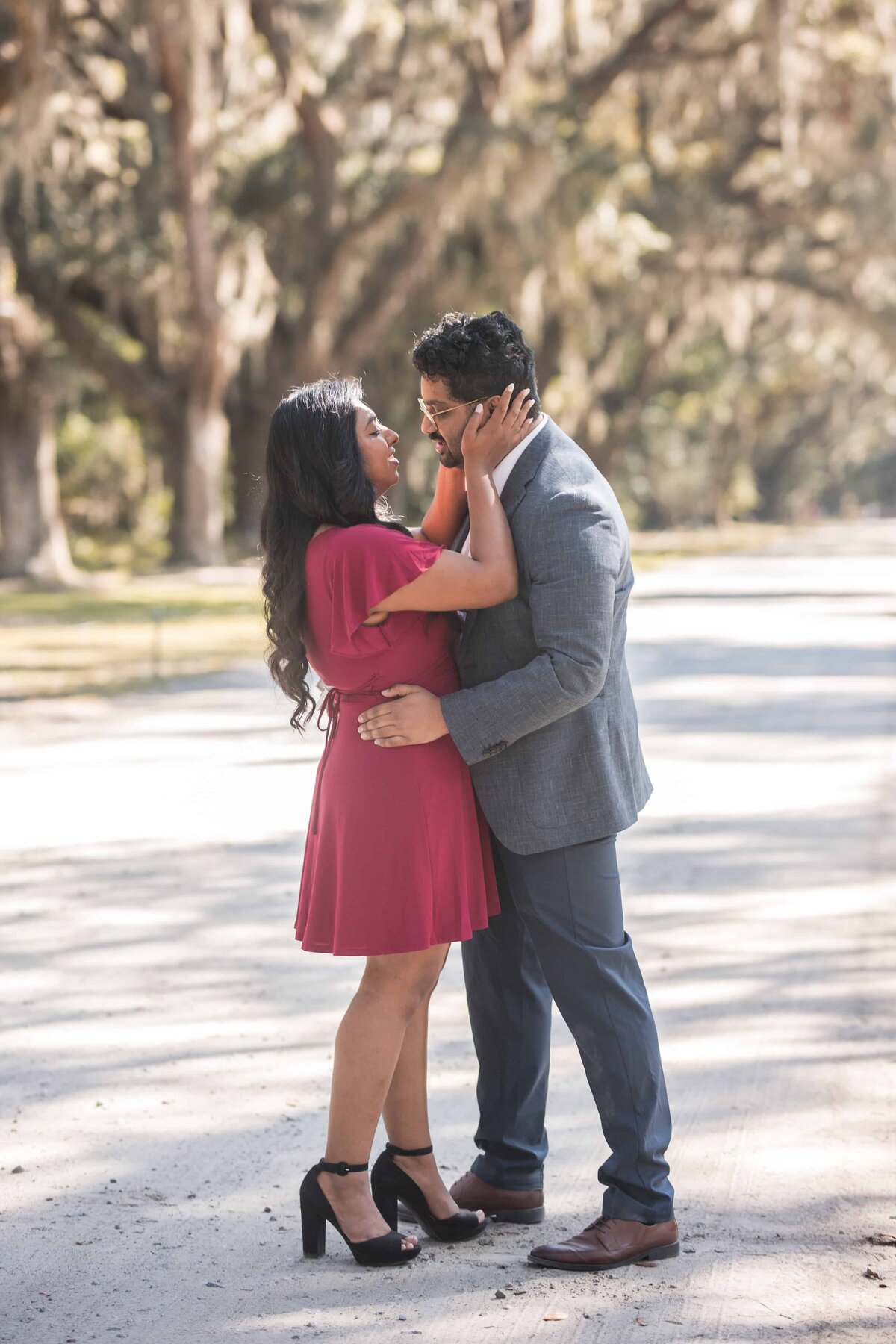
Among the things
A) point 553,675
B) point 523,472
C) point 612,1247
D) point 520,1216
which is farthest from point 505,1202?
point 523,472

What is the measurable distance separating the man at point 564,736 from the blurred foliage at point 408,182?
17.1 m

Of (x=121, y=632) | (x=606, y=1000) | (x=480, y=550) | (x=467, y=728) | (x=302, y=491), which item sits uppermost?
(x=302, y=491)

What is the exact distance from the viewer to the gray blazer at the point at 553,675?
10.7 ft

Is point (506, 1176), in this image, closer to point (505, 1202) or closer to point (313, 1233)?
point (505, 1202)

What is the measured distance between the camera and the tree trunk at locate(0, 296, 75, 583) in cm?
2280

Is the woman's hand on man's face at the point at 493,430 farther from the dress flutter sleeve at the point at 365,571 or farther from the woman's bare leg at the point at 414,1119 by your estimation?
the woman's bare leg at the point at 414,1119

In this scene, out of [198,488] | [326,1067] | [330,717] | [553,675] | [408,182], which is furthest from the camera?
[198,488]

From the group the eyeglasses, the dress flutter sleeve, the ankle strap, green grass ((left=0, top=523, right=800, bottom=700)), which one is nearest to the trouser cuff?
the ankle strap

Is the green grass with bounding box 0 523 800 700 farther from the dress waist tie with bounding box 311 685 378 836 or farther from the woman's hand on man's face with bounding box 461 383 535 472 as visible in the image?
the woman's hand on man's face with bounding box 461 383 535 472

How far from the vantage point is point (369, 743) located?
3340 mm

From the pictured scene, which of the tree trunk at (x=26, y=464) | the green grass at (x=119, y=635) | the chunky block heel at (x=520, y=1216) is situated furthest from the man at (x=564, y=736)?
the tree trunk at (x=26, y=464)

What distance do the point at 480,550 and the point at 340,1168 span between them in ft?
4.10

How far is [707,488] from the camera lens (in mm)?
56188

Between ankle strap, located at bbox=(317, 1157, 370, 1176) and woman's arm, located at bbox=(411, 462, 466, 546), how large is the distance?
1.29m
